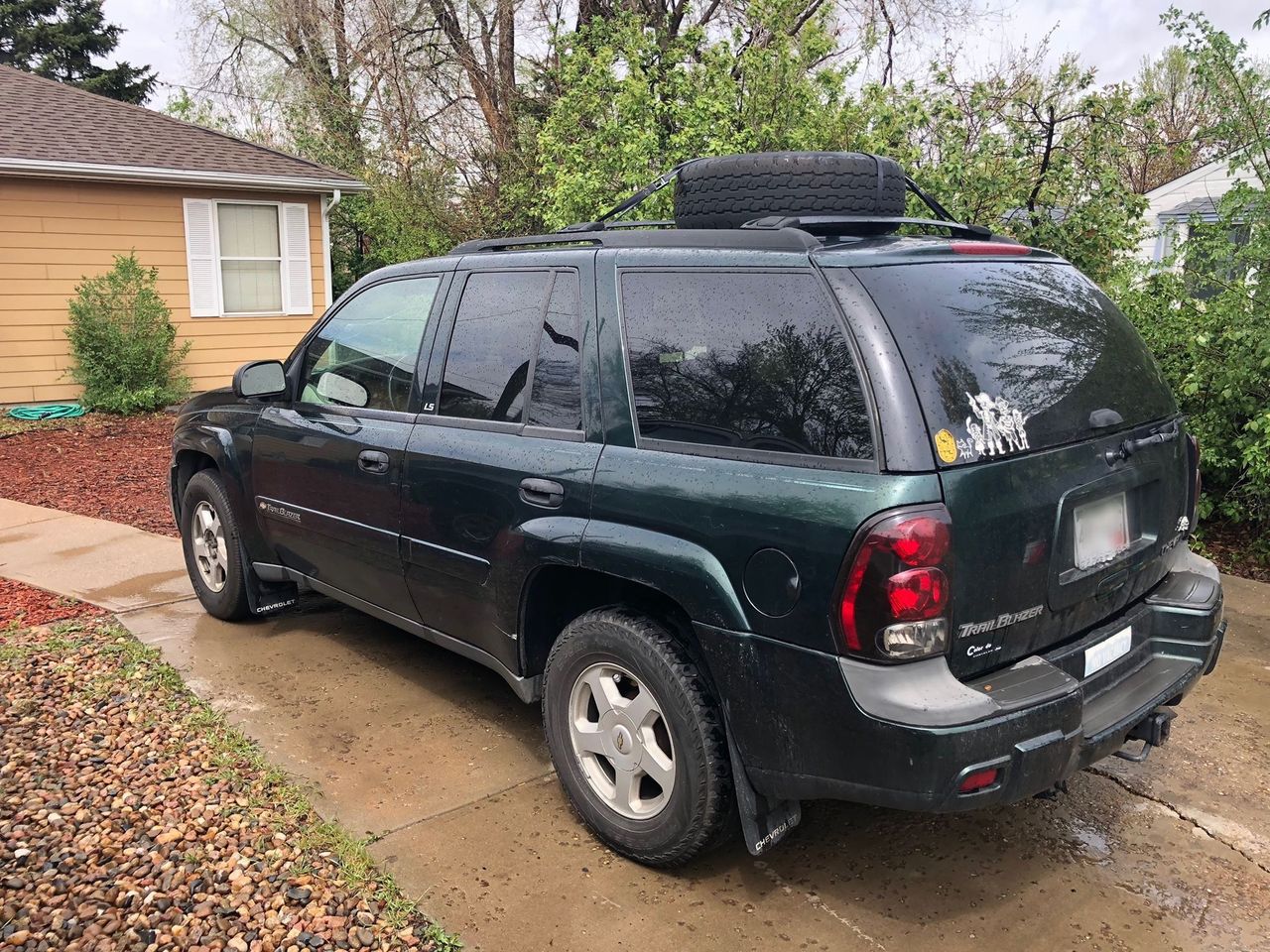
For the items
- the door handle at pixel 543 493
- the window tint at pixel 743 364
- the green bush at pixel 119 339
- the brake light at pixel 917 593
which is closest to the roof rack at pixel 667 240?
the window tint at pixel 743 364

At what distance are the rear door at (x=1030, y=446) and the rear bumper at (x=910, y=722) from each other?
11 centimetres

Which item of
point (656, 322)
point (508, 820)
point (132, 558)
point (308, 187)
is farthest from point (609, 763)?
point (308, 187)

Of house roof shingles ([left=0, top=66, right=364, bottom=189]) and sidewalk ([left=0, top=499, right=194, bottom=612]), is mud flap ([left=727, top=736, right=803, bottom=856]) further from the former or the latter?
house roof shingles ([left=0, top=66, right=364, bottom=189])

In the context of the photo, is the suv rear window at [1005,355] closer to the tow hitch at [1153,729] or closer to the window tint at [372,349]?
the tow hitch at [1153,729]

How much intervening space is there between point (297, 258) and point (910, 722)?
13161mm

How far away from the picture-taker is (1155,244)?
1766 centimetres

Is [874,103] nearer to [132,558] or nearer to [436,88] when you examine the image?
[132,558]

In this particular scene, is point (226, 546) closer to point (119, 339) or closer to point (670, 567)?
point (670, 567)

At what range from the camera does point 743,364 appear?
2.71 meters

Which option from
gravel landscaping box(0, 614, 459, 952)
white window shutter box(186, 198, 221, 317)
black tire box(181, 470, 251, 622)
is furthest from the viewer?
white window shutter box(186, 198, 221, 317)

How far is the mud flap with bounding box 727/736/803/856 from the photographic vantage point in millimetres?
2676

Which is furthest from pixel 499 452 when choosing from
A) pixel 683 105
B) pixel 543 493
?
pixel 683 105

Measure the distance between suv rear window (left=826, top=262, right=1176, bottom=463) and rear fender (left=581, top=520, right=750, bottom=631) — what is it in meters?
0.66

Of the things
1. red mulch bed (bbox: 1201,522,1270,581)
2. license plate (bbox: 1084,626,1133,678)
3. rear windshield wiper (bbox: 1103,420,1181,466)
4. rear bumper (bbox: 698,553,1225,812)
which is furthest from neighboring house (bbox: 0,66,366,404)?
license plate (bbox: 1084,626,1133,678)
